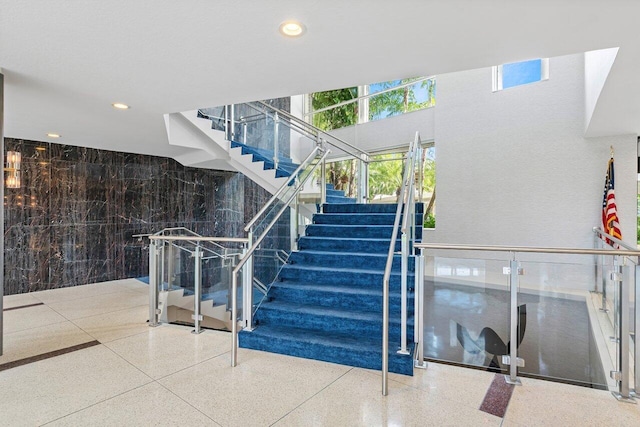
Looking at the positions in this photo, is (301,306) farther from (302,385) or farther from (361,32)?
(361,32)

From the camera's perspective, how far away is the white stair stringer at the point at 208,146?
16.9ft

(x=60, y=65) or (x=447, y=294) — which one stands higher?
(x=60, y=65)

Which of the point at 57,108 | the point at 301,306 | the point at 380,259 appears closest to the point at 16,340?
the point at 57,108

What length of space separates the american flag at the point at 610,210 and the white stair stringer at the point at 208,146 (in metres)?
4.47

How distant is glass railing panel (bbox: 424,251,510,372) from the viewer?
3258 mm

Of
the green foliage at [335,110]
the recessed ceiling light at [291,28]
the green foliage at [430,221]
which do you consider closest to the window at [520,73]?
the green foliage at [430,221]

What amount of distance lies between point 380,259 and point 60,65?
12.8 feet

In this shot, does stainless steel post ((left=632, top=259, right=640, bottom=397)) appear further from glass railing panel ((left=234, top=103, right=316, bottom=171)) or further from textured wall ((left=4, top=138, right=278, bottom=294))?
textured wall ((left=4, top=138, right=278, bottom=294))

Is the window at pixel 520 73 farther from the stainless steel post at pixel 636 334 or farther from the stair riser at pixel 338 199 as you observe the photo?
the stainless steel post at pixel 636 334

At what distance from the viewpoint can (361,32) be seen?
2.51 metres

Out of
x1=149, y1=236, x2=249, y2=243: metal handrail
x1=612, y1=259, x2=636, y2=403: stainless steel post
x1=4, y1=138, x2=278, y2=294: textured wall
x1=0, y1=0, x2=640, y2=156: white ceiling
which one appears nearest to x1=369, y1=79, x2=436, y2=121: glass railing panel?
x1=0, y1=0, x2=640, y2=156: white ceiling

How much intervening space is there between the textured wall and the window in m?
6.95

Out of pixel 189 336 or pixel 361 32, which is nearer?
pixel 361 32

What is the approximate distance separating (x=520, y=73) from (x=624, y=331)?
513 cm
